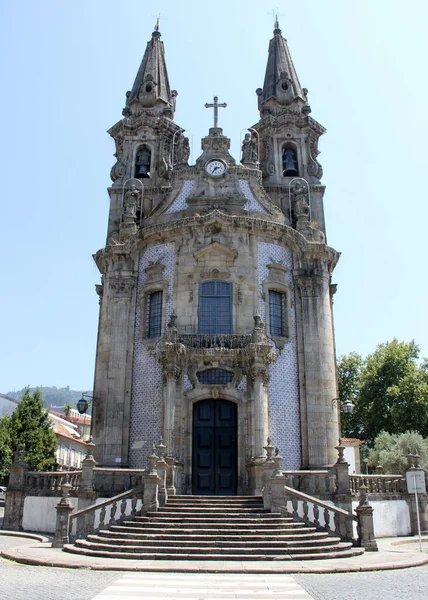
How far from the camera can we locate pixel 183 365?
2070 centimetres

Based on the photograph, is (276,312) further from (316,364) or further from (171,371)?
(171,371)

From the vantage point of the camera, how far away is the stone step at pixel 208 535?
13516 mm

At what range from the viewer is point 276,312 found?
23297 mm

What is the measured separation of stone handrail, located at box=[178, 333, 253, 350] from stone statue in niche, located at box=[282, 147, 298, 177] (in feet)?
35.9

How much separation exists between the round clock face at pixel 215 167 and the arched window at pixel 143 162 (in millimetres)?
4714

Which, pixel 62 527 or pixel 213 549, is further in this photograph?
pixel 62 527

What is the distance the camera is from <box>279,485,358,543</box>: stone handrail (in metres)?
14.8

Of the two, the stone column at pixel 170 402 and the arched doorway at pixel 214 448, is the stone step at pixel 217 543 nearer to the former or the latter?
the stone column at pixel 170 402

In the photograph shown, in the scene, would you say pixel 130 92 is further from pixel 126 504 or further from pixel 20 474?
pixel 126 504

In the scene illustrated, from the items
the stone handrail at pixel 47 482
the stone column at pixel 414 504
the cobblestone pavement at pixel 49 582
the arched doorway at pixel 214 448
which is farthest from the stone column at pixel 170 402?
the stone column at pixel 414 504

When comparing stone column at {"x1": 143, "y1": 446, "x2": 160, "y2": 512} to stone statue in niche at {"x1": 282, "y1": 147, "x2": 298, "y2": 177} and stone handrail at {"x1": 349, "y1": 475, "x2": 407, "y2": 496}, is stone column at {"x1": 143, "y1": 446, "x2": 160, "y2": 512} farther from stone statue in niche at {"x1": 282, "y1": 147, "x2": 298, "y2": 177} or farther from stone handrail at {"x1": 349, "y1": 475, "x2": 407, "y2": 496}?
stone statue in niche at {"x1": 282, "y1": 147, "x2": 298, "y2": 177}

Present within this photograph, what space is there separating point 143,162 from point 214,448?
51.2ft

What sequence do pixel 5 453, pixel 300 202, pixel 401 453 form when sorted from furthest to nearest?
pixel 5 453
pixel 401 453
pixel 300 202

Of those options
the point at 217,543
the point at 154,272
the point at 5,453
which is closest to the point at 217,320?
the point at 154,272
